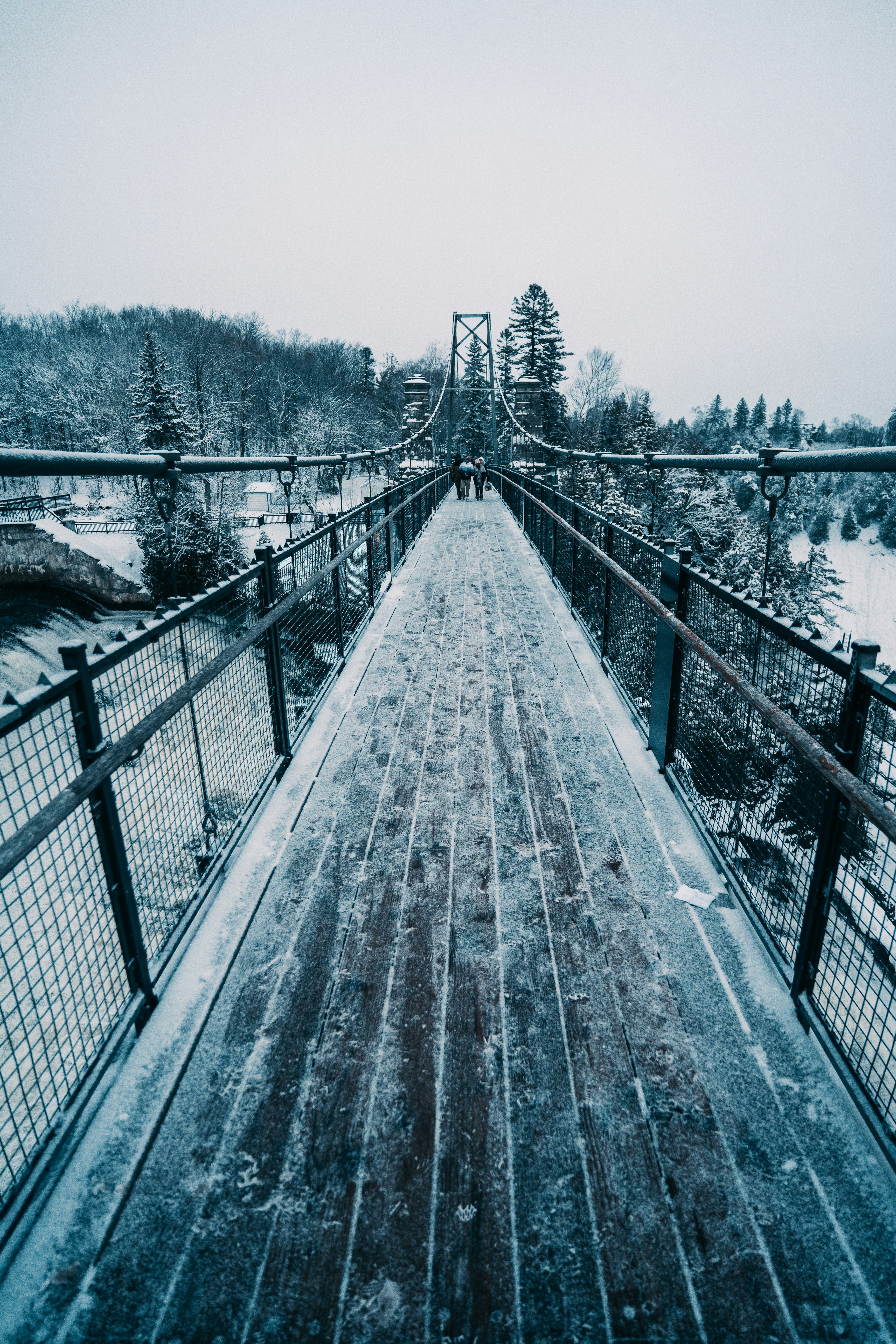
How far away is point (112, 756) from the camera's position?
5.51 ft

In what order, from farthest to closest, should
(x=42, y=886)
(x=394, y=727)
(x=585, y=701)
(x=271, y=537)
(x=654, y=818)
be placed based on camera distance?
(x=271, y=537) < (x=42, y=886) < (x=585, y=701) < (x=394, y=727) < (x=654, y=818)

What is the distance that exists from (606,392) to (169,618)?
195 feet

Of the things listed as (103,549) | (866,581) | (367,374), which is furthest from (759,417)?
(103,549)

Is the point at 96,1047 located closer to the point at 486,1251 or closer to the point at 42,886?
the point at 486,1251

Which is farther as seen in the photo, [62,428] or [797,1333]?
[62,428]

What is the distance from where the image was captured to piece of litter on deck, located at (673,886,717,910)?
8.18ft

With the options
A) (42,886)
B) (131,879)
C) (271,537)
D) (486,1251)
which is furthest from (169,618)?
(271,537)

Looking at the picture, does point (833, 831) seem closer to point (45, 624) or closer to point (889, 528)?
point (45, 624)

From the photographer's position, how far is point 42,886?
8.68 meters

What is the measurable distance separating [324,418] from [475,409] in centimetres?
1800

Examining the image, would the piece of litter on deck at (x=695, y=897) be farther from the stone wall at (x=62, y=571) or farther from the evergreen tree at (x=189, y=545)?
the stone wall at (x=62, y=571)

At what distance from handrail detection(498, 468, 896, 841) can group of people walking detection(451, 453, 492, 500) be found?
17.1 metres

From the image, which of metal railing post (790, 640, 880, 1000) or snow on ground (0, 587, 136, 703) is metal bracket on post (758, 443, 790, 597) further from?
snow on ground (0, 587, 136, 703)

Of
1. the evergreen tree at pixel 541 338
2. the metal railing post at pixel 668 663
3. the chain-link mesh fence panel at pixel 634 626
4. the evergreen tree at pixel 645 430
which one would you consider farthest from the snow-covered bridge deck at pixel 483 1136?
the evergreen tree at pixel 541 338
